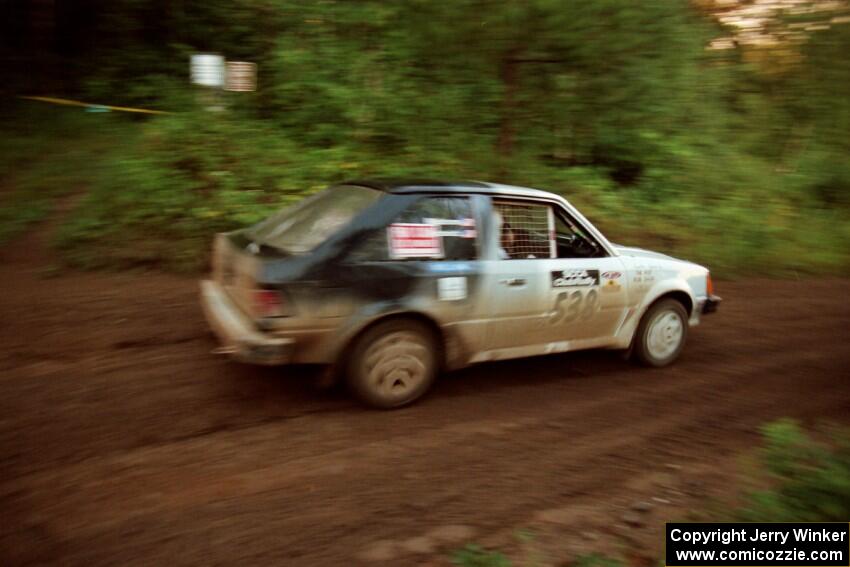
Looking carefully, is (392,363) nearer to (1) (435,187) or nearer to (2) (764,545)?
(1) (435,187)

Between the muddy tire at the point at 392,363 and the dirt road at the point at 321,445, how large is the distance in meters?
0.14

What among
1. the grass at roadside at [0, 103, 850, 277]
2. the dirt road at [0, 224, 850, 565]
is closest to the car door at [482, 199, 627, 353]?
the dirt road at [0, 224, 850, 565]

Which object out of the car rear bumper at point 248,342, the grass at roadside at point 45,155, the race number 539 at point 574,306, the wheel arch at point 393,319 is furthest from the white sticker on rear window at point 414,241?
the grass at roadside at point 45,155

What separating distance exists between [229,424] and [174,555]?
132cm

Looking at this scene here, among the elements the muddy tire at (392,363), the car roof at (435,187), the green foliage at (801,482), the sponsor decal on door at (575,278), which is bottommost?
the green foliage at (801,482)

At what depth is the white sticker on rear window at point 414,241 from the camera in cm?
446

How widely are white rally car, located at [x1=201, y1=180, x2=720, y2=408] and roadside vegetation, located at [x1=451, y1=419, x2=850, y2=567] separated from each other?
170 cm

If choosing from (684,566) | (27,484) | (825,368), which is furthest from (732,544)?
(825,368)

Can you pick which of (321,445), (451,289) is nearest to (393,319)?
(451,289)

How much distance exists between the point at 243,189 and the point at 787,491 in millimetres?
7138

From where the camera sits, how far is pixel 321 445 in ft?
13.3

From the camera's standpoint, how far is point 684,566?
291 centimetres

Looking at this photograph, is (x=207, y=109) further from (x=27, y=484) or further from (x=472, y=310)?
(x=27, y=484)

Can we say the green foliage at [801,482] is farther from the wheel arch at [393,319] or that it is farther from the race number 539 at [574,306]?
the wheel arch at [393,319]
